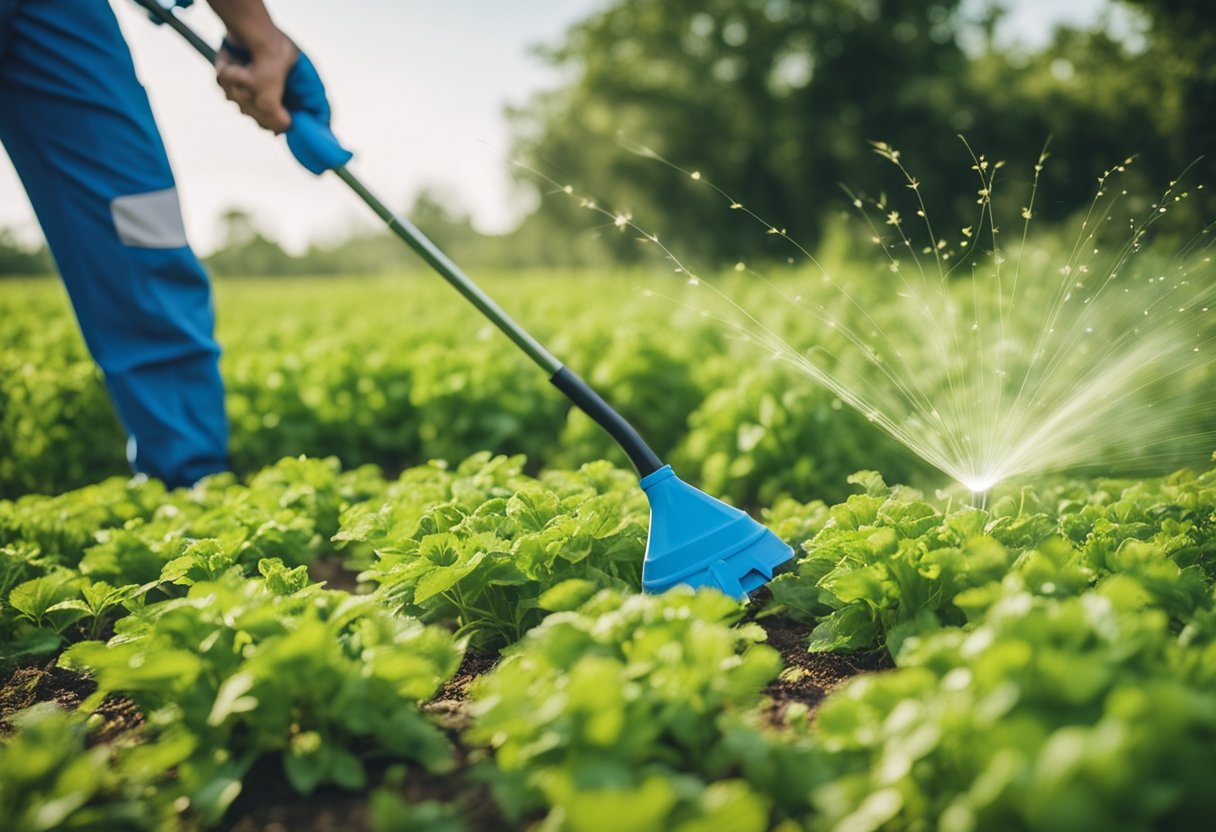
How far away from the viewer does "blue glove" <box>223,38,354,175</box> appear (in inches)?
99.7

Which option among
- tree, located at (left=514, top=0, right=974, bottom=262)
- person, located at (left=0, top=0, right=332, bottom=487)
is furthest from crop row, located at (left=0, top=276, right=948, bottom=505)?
tree, located at (left=514, top=0, right=974, bottom=262)

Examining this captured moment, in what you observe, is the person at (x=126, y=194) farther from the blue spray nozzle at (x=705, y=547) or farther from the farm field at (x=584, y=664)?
the blue spray nozzle at (x=705, y=547)

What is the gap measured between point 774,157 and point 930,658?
91.8 feet

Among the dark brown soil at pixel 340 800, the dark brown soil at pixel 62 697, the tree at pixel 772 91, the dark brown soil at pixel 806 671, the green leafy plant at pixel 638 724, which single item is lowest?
the dark brown soil at pixel 62 697

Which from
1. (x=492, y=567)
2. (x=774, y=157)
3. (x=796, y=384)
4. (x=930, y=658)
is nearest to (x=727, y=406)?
(x=796, y=384)

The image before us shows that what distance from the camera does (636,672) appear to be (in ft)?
4.52

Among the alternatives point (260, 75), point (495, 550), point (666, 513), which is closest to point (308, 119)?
point (260, 75)

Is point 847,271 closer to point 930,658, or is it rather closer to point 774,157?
point 930,658

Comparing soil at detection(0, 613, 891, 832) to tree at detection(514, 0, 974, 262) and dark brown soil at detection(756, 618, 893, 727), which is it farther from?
tree at detection(514, 0, 974, 262)

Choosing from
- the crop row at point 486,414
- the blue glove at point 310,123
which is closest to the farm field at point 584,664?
the crop row at point 486,414

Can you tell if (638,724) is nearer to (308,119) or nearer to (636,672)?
(636,672)

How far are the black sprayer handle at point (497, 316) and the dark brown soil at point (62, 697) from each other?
4.36 feet

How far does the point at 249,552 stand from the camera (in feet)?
7.25

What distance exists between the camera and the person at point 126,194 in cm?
256
